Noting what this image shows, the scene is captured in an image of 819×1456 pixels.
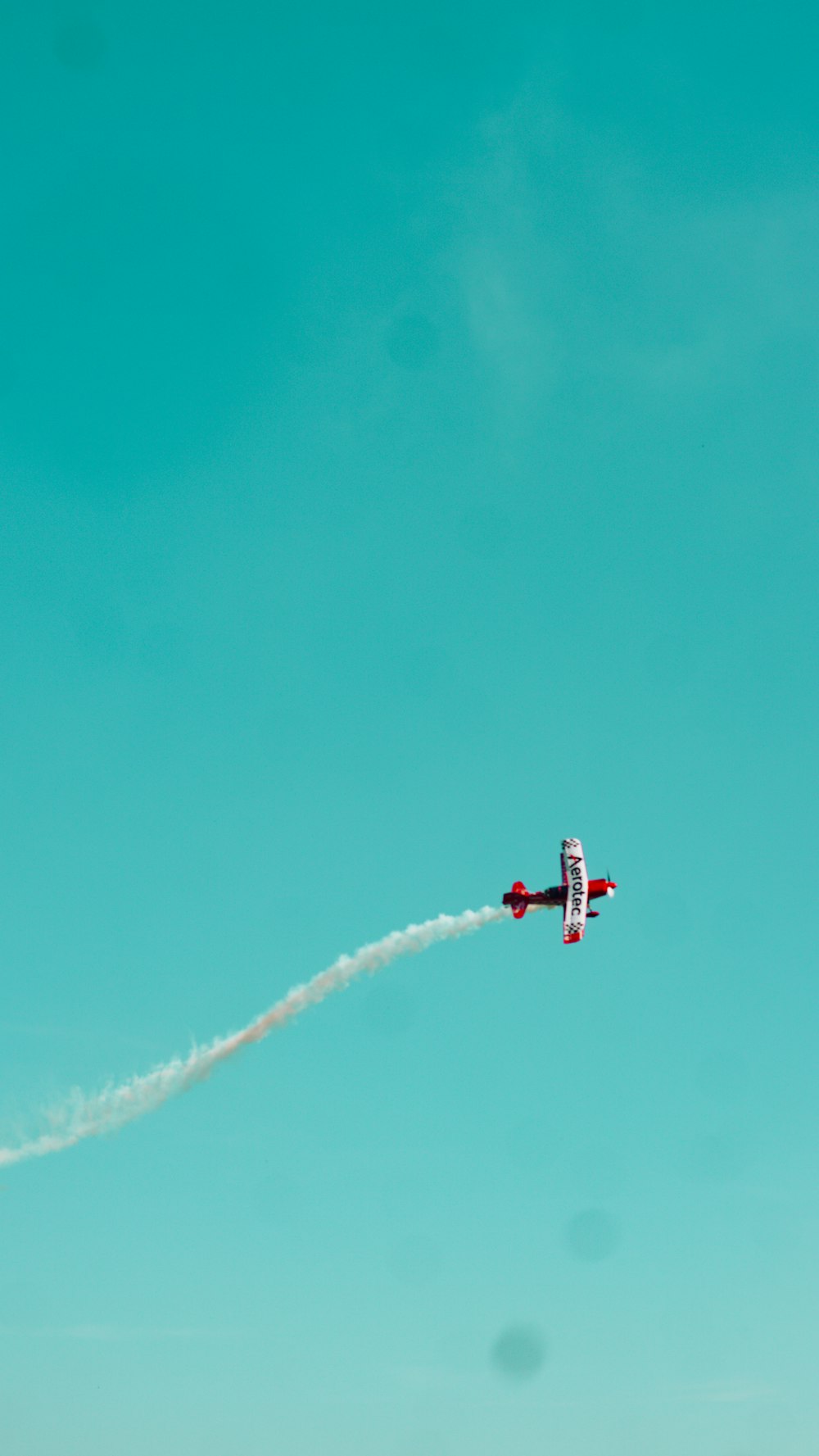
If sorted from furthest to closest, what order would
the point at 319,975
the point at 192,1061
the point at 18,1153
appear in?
1. the point at 319,975
2. the point at 192,1061
3. the point at 18,1153

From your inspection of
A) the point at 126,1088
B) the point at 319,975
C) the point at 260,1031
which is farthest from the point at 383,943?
the point at 126,1088

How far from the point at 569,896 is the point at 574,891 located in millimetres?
859

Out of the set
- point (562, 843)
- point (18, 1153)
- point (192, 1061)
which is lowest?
point (18, 1153)

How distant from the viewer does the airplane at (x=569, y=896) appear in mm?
135000

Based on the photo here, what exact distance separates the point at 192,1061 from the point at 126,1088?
690cm

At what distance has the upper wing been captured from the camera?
135 meters

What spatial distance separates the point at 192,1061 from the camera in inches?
4803

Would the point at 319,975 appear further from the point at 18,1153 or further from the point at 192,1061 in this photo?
the point at 18,1153

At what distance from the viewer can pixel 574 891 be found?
5335 inches

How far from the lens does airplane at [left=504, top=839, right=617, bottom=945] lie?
443 feet

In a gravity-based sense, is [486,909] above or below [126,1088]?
above

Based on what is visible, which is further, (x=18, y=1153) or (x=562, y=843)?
(x=562, y=843)

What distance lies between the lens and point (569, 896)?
445ft

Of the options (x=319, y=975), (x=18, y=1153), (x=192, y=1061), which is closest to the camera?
(x=18, y=1153)
